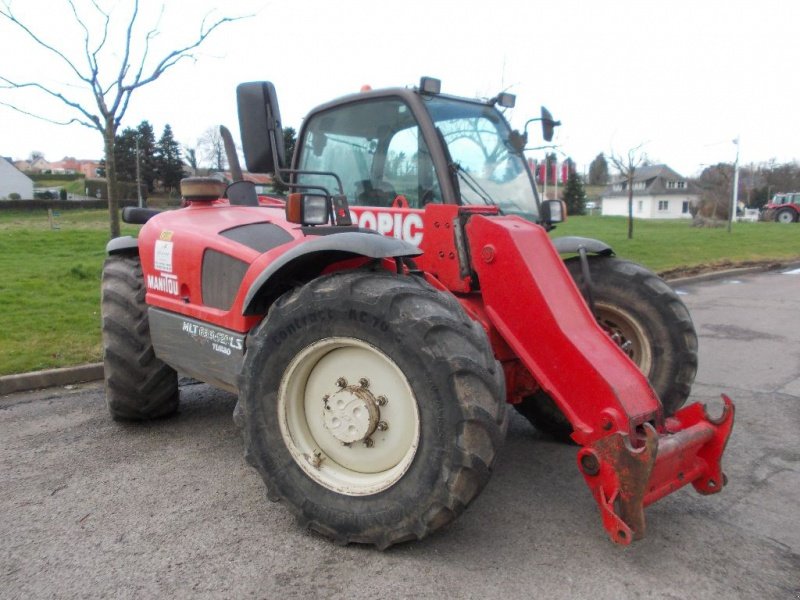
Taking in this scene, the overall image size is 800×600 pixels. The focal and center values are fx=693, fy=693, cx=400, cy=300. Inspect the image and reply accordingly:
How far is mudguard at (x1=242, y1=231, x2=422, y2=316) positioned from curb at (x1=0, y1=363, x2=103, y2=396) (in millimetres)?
3164

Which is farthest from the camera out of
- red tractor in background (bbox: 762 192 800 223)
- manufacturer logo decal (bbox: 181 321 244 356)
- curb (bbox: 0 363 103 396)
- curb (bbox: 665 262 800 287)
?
red tractor in background (bbox: 762 192 800 223)

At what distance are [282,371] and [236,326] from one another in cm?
72

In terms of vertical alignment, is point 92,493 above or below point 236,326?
below

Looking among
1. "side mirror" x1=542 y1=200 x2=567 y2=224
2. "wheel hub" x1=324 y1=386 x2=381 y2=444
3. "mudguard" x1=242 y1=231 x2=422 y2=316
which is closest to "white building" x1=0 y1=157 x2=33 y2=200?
"side mirror" x1=542 y1=200 x2=567 y2=224

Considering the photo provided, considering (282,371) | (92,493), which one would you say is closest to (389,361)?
(282,371)

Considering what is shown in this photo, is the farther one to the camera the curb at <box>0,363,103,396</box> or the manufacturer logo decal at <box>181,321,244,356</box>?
the curb at <box>0,363,103,396</box>

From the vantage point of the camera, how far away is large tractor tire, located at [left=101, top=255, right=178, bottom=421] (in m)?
4.57

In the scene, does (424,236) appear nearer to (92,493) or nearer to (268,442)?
(268,442)

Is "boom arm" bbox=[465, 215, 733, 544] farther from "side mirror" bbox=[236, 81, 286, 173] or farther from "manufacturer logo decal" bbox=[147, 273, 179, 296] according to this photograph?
"manufacturer logo decal" bbox=[147, 273, 179, 296]

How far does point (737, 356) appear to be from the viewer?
713cm

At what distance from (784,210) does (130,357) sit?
5324cm

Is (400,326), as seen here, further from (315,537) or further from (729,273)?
(729,273)

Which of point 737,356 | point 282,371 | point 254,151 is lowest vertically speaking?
point 737,356

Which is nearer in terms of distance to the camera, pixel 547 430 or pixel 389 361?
pixel 389 361
